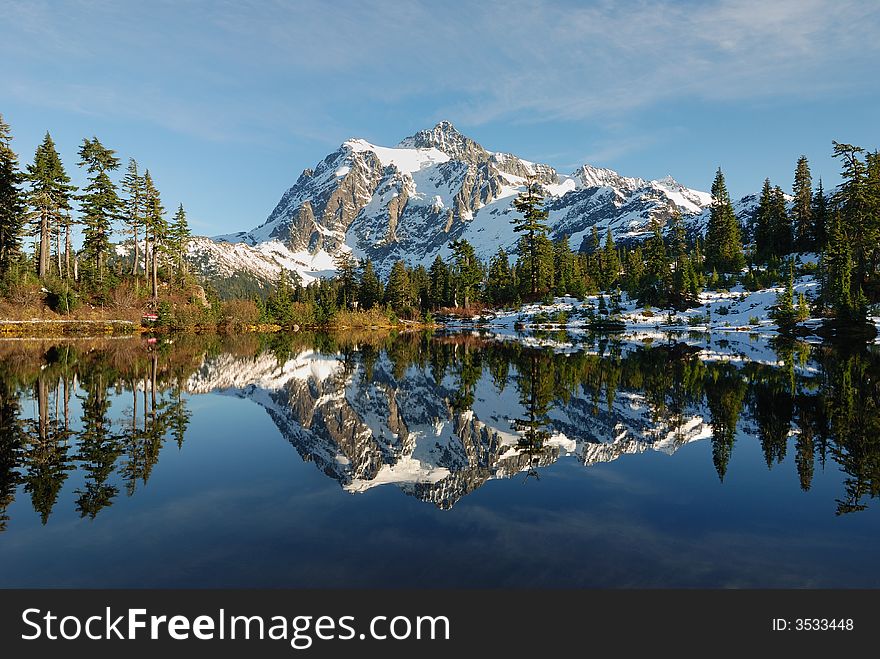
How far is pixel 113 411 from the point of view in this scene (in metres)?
13.4

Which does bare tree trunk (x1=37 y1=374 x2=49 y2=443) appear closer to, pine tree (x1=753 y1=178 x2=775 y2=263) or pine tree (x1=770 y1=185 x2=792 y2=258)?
pine tree (x1=753 y1=178 x2=775 y2=263)

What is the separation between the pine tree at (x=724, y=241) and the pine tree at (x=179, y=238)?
81.7 m

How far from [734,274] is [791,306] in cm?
2639

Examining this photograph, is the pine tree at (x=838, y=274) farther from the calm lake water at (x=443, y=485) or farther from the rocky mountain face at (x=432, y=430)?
the rocky mountain face at (x=432, y=430)

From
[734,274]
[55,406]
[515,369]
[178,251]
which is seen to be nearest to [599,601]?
[55,406]

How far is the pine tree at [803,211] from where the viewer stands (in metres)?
80.1

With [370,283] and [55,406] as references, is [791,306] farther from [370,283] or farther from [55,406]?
[370,283]

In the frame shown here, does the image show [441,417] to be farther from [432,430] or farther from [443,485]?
[443,485]

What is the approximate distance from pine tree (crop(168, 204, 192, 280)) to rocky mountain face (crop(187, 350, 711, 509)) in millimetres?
56698

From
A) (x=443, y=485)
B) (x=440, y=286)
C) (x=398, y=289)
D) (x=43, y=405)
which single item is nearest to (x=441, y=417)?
(x=443, y=485)

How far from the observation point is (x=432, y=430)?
1212 centimetres

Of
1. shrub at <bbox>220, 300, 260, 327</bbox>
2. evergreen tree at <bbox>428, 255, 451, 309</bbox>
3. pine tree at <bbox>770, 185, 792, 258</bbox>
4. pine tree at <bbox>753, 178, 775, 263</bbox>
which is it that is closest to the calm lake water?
shrub at <bbox>220, 300, 260, 327</bbox>

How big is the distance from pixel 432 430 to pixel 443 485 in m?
3.91

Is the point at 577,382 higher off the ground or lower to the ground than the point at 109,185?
lower
